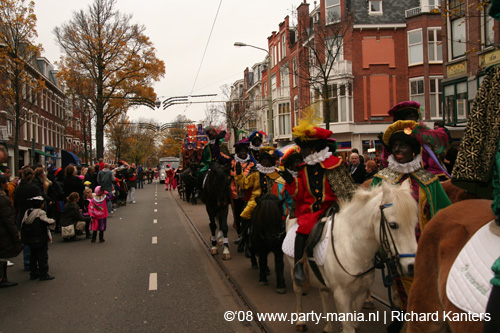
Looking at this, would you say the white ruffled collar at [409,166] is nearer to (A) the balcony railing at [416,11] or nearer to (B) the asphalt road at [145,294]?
(B) the asphalt road at [145,294]

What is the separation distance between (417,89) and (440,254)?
102ft

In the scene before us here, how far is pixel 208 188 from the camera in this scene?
30.4ft

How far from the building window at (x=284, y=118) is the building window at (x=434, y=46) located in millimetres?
15726

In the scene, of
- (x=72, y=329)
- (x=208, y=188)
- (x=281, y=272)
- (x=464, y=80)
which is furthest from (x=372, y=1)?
(x=72, y=329)

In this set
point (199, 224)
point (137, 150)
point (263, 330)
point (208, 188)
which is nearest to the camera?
point (263, 330)

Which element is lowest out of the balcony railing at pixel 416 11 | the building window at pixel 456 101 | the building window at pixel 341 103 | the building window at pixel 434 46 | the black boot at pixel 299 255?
the black boot at pixel 299 255

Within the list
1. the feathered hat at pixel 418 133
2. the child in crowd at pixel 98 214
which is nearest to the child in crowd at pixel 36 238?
the child in crowd at pixel 98 214

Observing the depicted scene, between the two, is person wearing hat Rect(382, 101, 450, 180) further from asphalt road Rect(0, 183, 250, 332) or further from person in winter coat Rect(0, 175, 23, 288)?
person in winter coat Rect(0, 175, 23, 288)

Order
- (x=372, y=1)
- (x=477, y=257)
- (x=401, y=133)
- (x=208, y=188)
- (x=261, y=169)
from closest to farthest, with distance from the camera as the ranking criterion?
(x=477, y=257), (x=401, y=133), (x=261, y=169), (x=208, y=188), (x=372, y=1)

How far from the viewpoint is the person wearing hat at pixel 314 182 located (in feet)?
15.0

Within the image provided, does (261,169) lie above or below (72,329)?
above

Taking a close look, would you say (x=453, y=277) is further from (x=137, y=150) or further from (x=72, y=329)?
(x=137, y=150)

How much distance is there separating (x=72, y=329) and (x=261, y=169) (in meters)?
4.22

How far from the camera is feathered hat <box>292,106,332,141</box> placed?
4.91 meters
